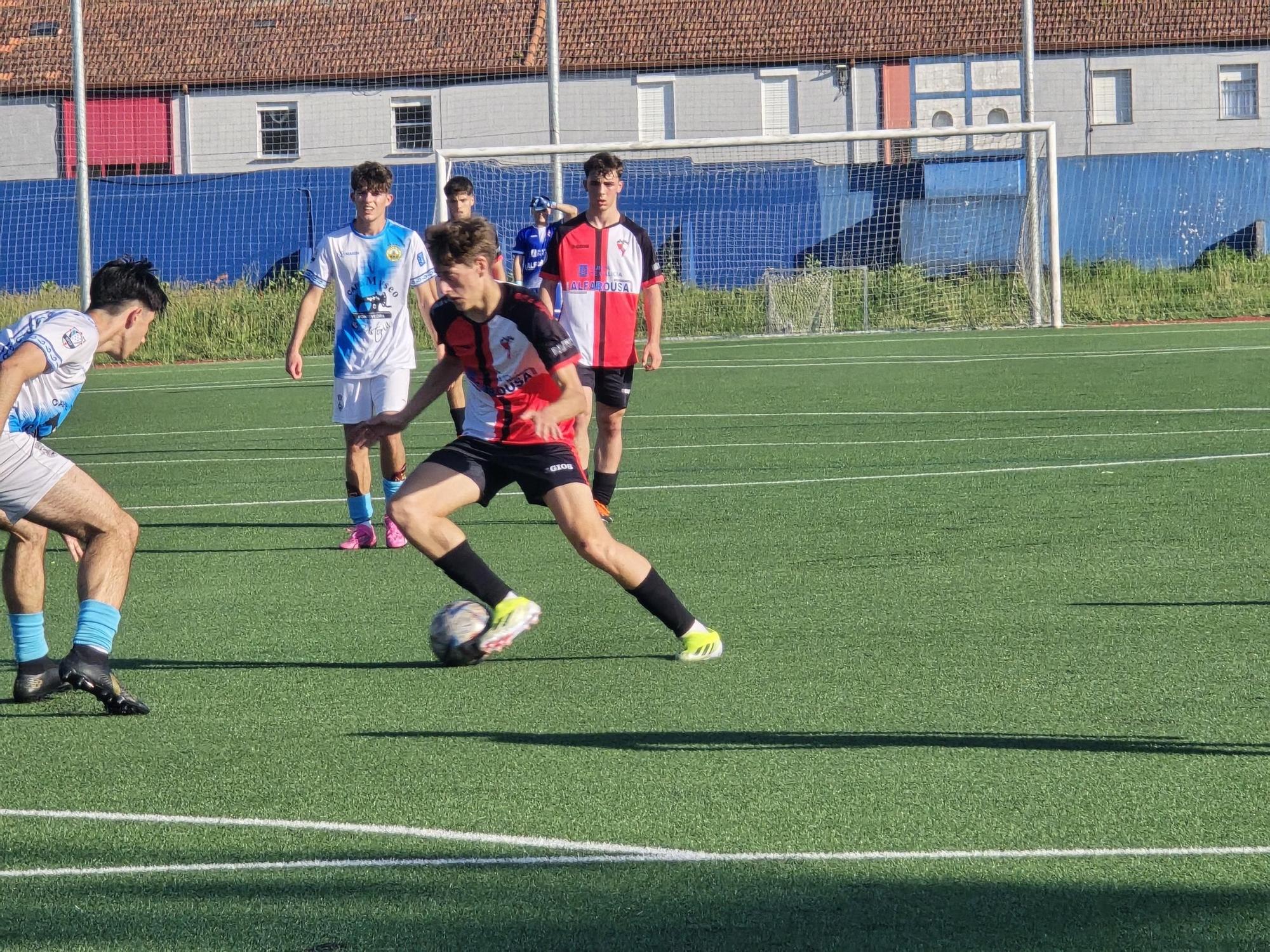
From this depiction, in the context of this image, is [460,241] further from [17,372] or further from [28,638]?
[28,638]

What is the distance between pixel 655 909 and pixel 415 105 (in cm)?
3672

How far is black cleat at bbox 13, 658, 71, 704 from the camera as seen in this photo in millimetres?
6344

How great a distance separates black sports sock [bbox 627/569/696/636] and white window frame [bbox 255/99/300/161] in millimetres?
35538

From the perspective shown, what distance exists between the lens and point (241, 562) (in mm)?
9461

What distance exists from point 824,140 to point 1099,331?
4695 mm

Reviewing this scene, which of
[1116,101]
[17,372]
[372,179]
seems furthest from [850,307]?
[17,372]

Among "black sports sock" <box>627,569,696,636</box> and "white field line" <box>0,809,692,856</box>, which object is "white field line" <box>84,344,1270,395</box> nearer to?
"black sports sock" <box>627,569,696,636</box>

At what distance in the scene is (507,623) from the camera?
675cm

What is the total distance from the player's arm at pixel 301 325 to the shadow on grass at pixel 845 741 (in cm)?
484

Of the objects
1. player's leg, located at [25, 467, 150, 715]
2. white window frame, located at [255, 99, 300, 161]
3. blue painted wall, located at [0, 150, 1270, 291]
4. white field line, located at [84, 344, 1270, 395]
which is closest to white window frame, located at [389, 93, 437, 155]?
white window frame, located at [255, 99, 300, 161]

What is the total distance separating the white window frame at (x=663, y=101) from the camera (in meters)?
41.6

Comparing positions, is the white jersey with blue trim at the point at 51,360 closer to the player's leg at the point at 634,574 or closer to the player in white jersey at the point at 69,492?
the player in white jersey at the point at 69,492

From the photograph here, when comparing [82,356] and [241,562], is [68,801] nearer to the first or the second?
[82,356]

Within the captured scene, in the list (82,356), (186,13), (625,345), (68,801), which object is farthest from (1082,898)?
(186,13)
